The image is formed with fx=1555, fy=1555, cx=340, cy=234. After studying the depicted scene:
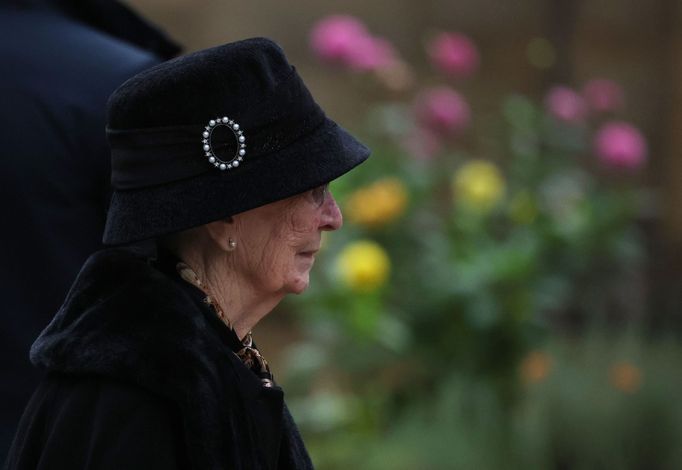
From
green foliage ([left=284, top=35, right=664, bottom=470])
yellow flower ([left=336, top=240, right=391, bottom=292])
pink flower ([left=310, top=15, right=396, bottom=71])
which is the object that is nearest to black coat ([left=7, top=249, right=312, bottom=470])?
green foliage ([left=284, top=35, right=664, bottom=470])

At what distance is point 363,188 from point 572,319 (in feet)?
4.40

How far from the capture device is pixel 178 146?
2115mm

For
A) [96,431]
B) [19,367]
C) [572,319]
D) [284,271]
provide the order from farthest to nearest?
[572,319], [19,367], [284,271], [96,431]

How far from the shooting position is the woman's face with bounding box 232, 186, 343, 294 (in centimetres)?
222

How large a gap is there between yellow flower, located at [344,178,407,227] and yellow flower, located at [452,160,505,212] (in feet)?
0.74

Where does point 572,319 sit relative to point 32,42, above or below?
below

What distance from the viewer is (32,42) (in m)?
2.96

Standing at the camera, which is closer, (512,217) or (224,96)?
(224,96)

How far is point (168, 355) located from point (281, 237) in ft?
0.90

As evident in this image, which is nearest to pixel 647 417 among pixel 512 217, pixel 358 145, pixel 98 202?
pixel 512 217

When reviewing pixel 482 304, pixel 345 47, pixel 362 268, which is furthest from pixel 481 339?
pixel 345 47

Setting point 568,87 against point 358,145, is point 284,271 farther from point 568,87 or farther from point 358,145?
point 568,87

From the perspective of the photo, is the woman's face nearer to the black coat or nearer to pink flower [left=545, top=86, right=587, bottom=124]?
the black coat

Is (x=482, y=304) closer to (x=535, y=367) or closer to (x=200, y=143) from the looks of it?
(x=535, y=367)
